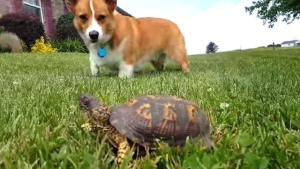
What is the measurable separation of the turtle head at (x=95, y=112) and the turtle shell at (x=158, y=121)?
0.03m

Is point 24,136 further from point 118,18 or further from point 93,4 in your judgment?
point 118,18

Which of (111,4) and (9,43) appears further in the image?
(9,43)

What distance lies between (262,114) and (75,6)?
351 cm

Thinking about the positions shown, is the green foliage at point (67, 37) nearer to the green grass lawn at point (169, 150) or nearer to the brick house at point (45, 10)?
the brick house at point (45, 10)

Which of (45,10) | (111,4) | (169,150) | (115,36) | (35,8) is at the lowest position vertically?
(169,150)

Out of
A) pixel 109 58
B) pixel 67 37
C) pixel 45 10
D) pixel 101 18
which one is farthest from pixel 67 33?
pixel 101 18

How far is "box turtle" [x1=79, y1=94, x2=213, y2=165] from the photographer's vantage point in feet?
5.42

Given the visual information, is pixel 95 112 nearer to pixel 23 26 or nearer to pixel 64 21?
pixel 23 26

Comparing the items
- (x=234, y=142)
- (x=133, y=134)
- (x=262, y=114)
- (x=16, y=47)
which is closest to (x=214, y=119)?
(x=262, y=114)

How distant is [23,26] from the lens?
633 inches

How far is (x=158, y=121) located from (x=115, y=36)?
3746 millimetres

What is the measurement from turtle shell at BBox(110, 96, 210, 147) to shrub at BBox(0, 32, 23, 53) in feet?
44.9

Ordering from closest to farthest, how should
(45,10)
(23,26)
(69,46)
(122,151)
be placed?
(122,151) → (23,26) → (69,46) → (45,10)

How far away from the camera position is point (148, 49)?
6.07m
